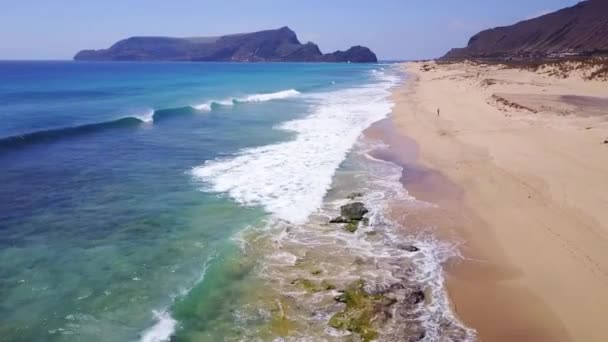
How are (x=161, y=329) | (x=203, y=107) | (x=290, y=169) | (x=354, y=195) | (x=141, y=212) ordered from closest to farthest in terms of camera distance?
(x=161, y=329), (x=141, y=212), (x=354, y=195), (x=290, y=169), (x=203, y=107)

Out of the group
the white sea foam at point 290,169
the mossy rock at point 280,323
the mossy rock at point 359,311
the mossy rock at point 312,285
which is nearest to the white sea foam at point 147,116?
the white sea foam at point 290,169

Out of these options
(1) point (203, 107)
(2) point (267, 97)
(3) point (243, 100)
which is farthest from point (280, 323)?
(2) point (267, 97)

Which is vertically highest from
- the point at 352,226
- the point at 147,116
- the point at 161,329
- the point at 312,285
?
the point at 147,116

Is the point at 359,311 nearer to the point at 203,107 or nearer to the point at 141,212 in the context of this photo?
the point at 141,212

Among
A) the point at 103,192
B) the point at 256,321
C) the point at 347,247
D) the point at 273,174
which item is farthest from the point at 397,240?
the point at 103,192

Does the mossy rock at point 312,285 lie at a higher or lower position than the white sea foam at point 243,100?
lower

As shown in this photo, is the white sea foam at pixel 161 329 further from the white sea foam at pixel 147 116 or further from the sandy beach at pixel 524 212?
the white sea foam at pixel 147 116
